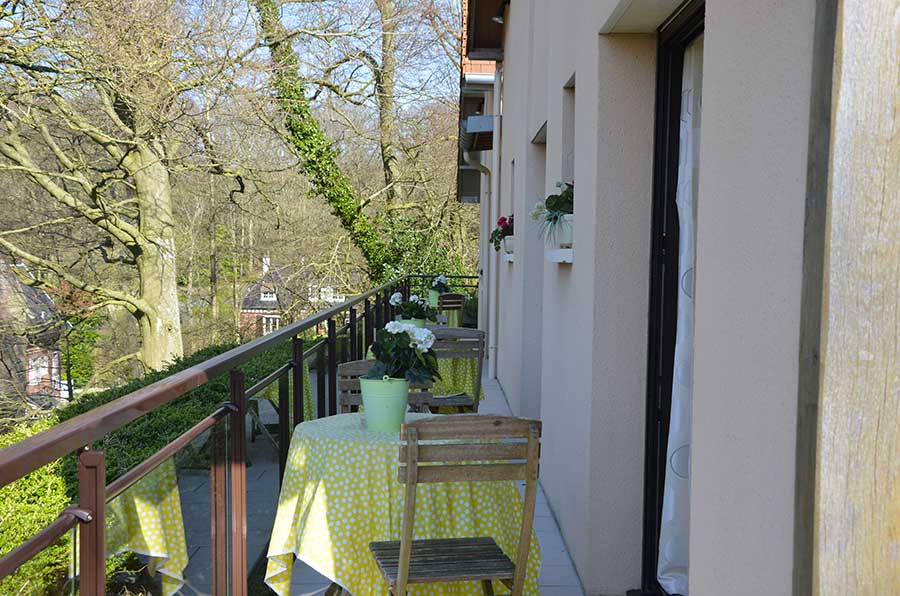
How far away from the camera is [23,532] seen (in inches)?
129

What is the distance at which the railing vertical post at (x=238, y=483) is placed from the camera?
8.96ft

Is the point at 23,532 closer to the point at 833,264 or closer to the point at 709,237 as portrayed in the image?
the point at 709,237

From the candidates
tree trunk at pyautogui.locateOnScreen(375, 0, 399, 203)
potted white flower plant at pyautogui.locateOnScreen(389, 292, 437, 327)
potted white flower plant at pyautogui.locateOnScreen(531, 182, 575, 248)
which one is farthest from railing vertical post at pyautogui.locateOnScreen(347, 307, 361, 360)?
tree trunk at pyautogui.locateOnScreen(375, 0, 399, 203)

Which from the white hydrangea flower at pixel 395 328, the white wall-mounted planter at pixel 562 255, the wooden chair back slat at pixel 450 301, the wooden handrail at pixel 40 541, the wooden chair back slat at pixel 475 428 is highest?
the white wall-mounted planter at pixel 562 255

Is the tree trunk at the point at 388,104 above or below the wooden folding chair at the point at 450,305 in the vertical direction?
above

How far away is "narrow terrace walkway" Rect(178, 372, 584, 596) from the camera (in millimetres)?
2320

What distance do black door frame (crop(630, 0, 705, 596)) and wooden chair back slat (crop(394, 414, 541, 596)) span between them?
871 millimetres

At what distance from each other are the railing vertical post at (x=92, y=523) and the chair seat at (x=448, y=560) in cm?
121

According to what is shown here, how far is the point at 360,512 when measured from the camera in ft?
9.64

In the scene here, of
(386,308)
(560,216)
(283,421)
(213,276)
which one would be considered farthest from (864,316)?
(213,276)

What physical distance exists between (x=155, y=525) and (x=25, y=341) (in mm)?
9588

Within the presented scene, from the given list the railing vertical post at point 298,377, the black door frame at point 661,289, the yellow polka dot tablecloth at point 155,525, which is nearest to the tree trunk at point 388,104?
Answer: the railing vertical post at point 298,377

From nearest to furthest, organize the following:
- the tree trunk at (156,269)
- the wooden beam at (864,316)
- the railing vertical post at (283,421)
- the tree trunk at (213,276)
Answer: the wooden beam at (864,316) → the railing vertical post at (283,421) → the tree trunk at (156,269) → the tree trunk at (213,276)

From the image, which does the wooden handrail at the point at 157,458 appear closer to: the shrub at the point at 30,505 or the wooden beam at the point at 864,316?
the shrub at the point at 30,505
